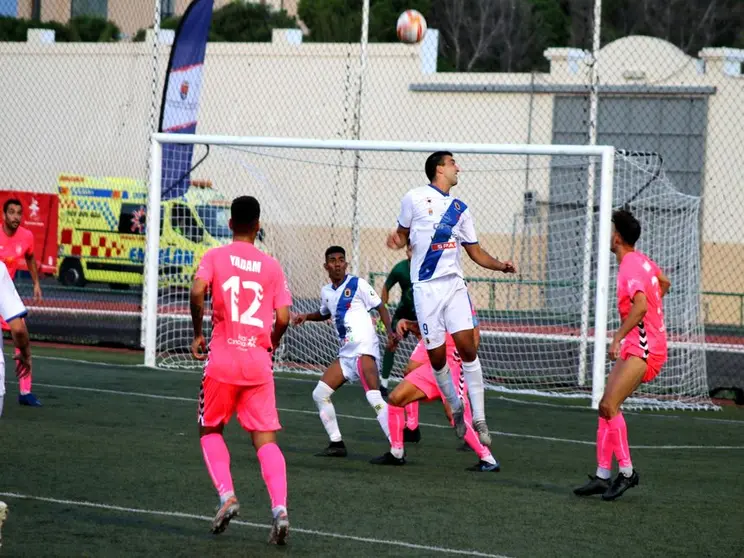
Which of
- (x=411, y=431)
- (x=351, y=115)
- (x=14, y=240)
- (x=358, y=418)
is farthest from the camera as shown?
(x=351, y=115)

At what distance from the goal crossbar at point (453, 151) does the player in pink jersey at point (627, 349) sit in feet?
18.2

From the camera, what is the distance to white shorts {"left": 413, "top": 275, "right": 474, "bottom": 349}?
966 centimetres

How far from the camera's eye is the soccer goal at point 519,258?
51.5 ft

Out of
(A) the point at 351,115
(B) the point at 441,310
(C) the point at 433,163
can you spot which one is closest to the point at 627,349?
→ (B) the point at 441,310

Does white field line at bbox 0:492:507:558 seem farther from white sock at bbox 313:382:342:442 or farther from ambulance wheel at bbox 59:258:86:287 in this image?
ambulance wheel at bbox 59:258:86:287

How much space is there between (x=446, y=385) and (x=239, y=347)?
298 centimetres

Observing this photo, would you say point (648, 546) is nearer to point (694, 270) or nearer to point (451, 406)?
point (451, 406)

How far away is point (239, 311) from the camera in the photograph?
7059mm

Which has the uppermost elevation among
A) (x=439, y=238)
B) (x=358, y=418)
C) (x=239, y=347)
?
(x=439, y=238)

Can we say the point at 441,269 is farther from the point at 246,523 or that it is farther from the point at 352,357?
the point at 246,523

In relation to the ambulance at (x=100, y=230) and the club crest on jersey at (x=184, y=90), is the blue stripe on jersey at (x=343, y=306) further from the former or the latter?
the ambulance at (x=100, y=230)

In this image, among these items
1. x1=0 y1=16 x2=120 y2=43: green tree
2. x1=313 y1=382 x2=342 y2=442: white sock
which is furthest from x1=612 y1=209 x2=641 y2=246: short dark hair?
x1=0 y1=16 x2=120 y2=43: green tree

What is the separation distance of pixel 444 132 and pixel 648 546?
959 inches

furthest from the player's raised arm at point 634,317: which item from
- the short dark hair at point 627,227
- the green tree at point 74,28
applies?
the green tree at point 74,28
